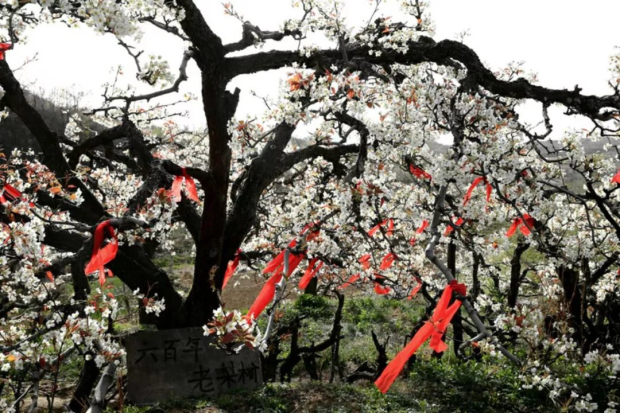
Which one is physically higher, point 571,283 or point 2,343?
point 571,283

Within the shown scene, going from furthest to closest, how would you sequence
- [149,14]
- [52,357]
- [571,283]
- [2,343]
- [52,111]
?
[52,111]
[52,357]
[571,283]
[149,14]
[2,343]

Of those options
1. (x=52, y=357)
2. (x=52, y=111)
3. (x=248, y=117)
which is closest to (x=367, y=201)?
(x=248, y=117)

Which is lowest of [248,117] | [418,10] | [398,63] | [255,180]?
[255,180]

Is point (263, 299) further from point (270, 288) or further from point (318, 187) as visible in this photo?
point (318, 187)

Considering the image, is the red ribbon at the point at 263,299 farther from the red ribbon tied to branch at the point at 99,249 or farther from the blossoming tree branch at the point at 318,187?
the red ribbon tied to branch at the point at 99,249

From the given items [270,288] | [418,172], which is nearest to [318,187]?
[270,288]

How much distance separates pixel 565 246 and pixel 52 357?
8.40 meters

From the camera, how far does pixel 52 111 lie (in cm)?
3394

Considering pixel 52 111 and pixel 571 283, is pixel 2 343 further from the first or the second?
pixel 52 111

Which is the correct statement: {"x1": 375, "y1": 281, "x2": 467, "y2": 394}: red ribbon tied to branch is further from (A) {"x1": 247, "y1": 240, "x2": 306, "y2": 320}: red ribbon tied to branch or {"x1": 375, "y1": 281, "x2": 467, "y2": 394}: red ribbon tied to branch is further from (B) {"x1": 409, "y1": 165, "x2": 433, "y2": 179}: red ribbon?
(A) {"x1": 247, "y1": 240, "x2": 306, "y2": 320}: red ribbon tied to branch

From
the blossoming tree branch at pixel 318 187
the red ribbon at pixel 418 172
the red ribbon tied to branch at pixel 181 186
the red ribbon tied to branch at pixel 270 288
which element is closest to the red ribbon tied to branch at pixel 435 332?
the blossoming tree branch at pixel 318 187

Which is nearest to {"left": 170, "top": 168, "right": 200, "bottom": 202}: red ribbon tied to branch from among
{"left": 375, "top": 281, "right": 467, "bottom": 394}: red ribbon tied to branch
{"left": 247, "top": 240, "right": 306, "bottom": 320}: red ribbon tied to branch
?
{"left": 247, "top": 240, "right": 306, "bottom": 320}: red ribbon tied to branch

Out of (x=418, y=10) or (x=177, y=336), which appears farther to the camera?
(x=177, y=336)

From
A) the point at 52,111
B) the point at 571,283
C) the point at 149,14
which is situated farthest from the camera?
the point at 52,111
